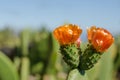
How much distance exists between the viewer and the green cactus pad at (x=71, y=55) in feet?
5.34

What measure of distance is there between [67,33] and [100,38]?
134mm

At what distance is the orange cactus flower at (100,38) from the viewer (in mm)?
1536

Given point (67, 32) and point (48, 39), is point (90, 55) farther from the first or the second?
point (48, 39)

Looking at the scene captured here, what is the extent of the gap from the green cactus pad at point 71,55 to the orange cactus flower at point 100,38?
80mm

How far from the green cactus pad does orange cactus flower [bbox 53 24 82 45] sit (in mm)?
36

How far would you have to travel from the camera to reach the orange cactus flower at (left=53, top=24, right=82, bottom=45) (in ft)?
5.04

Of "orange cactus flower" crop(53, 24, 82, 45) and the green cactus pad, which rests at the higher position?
"orange cactus flower" crop(53, 24, 82, 45)

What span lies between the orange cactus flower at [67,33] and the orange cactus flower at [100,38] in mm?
63

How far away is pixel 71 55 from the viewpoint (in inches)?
64.1

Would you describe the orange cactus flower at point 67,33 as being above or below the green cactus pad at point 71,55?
above

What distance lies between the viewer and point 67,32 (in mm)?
1531

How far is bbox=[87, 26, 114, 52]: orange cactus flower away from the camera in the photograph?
154 centimetres

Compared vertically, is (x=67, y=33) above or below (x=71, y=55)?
above

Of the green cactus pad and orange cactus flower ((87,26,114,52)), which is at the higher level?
orange cactus flower ((87,26,114,52))
